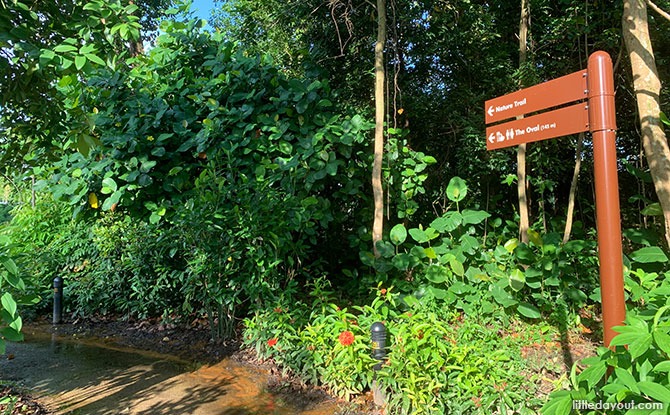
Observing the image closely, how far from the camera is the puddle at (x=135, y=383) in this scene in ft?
11.3

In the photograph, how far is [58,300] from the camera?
657 cm

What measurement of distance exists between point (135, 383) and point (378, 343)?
7.68ft

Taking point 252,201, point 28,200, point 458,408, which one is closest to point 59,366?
point 252,201

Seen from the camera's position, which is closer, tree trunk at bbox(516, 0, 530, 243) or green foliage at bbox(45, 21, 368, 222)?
tree trunk at bbox(516, 0, 530, 243)

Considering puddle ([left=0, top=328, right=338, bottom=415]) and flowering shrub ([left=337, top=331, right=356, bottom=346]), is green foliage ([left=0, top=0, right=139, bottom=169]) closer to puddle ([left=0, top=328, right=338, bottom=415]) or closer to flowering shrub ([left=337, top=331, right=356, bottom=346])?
puddle ([left=0, top=328, right=338, bottom=415])

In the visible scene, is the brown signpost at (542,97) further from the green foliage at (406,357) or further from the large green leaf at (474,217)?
the large green leaf at (474,217)

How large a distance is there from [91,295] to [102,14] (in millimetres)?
5031

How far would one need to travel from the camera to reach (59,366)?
4.64m

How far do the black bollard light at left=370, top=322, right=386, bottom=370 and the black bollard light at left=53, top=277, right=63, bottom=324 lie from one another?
5.44m

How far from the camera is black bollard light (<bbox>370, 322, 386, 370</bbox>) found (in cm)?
327

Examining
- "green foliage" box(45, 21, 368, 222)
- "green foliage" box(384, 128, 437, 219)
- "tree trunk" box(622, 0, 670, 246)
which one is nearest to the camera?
"tree trunk" box(622, 0, 670, 246)

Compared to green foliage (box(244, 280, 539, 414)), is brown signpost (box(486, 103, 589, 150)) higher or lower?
higher

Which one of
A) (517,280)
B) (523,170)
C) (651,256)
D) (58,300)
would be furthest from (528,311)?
(58,300)

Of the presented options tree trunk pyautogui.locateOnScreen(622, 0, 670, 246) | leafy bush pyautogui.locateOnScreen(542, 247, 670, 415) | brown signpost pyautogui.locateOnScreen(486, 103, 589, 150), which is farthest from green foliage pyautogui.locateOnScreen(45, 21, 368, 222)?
leafy bush pyautogui.locateOnScreen(542, 247, 670, 415)
